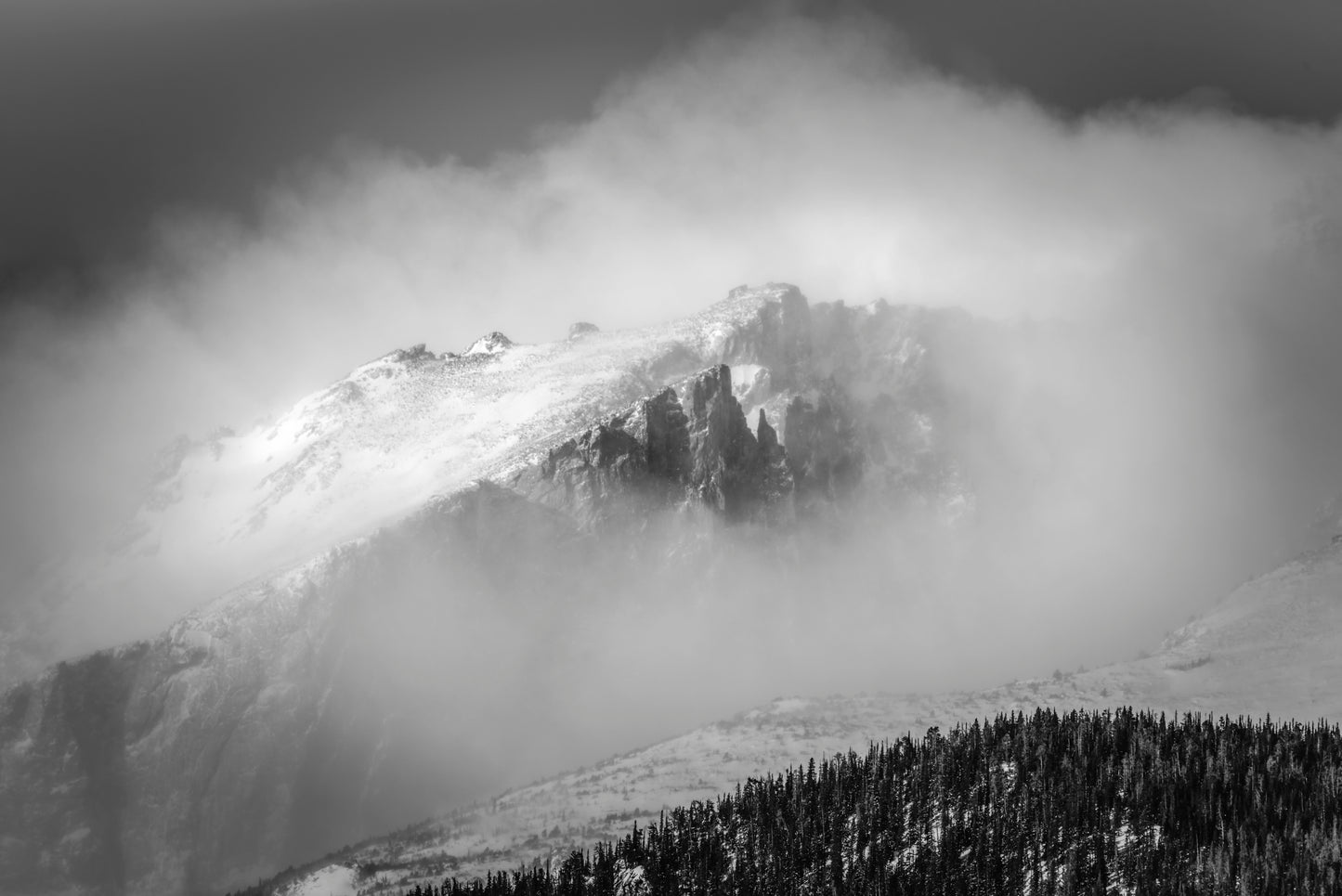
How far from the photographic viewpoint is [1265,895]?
19962cm

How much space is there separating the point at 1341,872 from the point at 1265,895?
7463 millimetres

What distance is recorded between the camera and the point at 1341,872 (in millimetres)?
199250
